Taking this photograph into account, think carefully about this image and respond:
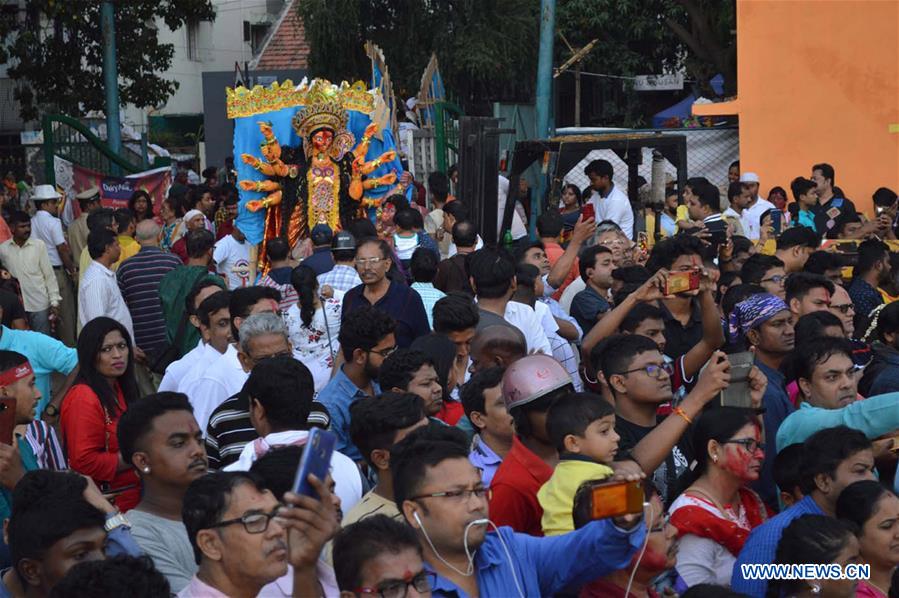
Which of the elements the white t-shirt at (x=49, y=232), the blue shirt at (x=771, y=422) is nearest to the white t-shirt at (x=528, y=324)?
the blue shirt at (x=771, y=422)

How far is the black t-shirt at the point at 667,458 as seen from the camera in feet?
17.7

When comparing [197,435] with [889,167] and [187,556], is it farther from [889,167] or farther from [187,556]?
[889,167]

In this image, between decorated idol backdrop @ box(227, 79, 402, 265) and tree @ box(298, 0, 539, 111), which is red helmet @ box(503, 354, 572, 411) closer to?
decorated idol backdrop @ box(227, 79, 402, 265)

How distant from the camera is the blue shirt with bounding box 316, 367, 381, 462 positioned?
5.83 m

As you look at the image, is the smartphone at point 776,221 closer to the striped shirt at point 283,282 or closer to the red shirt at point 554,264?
the red shirt at point 554,264

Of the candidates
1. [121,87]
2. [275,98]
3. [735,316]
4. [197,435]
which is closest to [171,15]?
[121,87]

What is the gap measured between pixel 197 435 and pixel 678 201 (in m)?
9.29

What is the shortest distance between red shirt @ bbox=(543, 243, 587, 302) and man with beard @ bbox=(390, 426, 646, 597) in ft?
16.9

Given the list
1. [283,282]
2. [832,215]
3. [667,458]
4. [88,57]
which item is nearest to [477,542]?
[667,458]

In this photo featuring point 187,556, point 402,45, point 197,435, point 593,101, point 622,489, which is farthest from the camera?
point 593,101

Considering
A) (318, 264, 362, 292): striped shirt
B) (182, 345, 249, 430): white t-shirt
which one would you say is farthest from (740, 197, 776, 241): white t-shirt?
(182, 345, 249, 430): white t-shirt

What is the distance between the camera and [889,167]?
1708cm

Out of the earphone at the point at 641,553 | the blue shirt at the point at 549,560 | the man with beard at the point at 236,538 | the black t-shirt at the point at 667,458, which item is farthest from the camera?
A: the black t-shirt at the point at 667,458

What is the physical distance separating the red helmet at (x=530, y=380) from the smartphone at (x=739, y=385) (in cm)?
95
